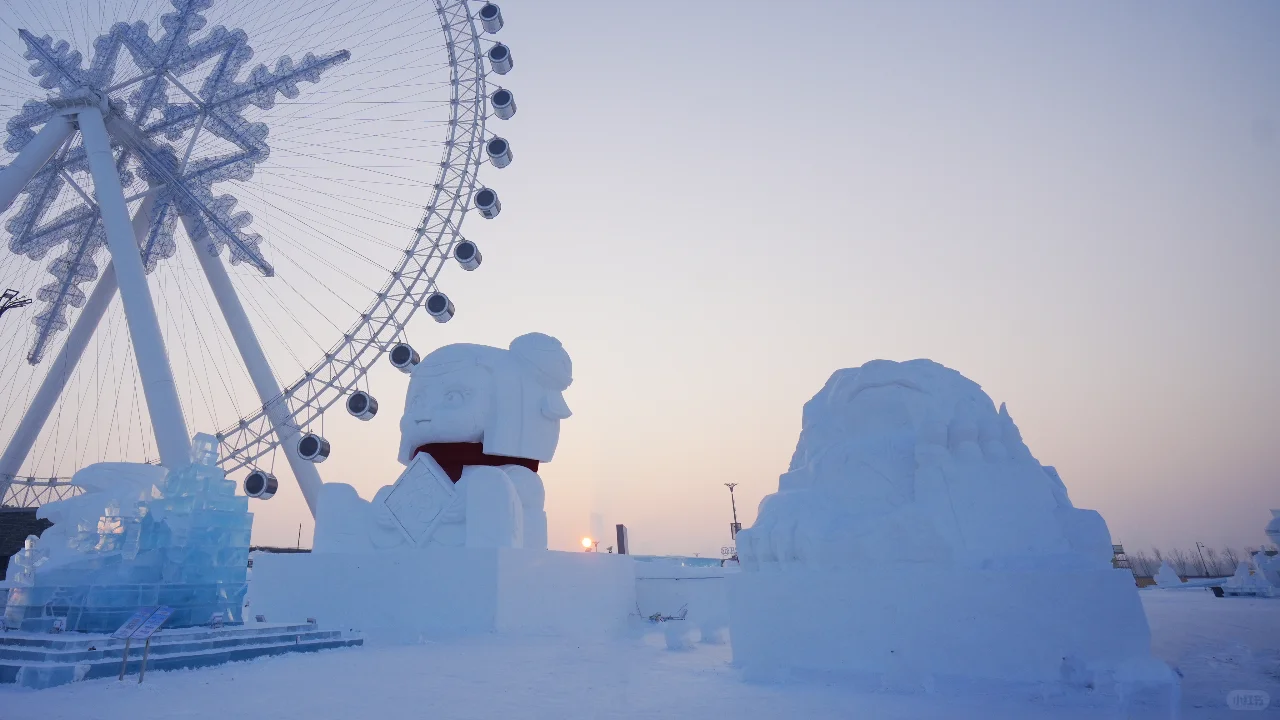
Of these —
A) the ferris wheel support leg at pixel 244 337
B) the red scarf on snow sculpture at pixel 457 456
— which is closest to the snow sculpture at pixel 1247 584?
the red scarf on snow sculpture at pixel 457 456

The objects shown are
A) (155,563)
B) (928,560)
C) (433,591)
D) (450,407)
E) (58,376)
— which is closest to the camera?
(928,560)

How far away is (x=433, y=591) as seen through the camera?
30.7 feet

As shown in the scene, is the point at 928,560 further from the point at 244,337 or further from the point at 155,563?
the point at 244,337

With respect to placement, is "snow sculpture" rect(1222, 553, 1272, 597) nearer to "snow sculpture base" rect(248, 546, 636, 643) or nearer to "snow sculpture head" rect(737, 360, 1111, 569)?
"snow sculpture head" rect(737, 360, 1111, 569)

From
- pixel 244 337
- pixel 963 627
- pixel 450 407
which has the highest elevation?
pixel 244 337

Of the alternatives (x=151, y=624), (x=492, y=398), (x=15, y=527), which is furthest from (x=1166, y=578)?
(x=15, y=527)

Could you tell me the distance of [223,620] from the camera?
7.58 meters

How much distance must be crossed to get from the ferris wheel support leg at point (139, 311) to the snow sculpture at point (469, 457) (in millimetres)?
2946

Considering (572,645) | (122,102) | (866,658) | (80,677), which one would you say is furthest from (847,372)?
(122,102)

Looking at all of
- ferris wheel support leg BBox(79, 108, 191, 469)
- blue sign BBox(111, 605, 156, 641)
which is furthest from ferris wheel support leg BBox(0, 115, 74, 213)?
blue sign BBox(111, 605, 156, 641)

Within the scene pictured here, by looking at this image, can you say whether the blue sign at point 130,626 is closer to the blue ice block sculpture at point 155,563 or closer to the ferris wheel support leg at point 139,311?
the blue ice block sculpture at point 155,563

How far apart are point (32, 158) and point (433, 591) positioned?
10.9 m

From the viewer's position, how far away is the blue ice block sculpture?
6.95 m

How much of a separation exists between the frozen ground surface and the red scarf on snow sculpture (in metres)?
3.96
